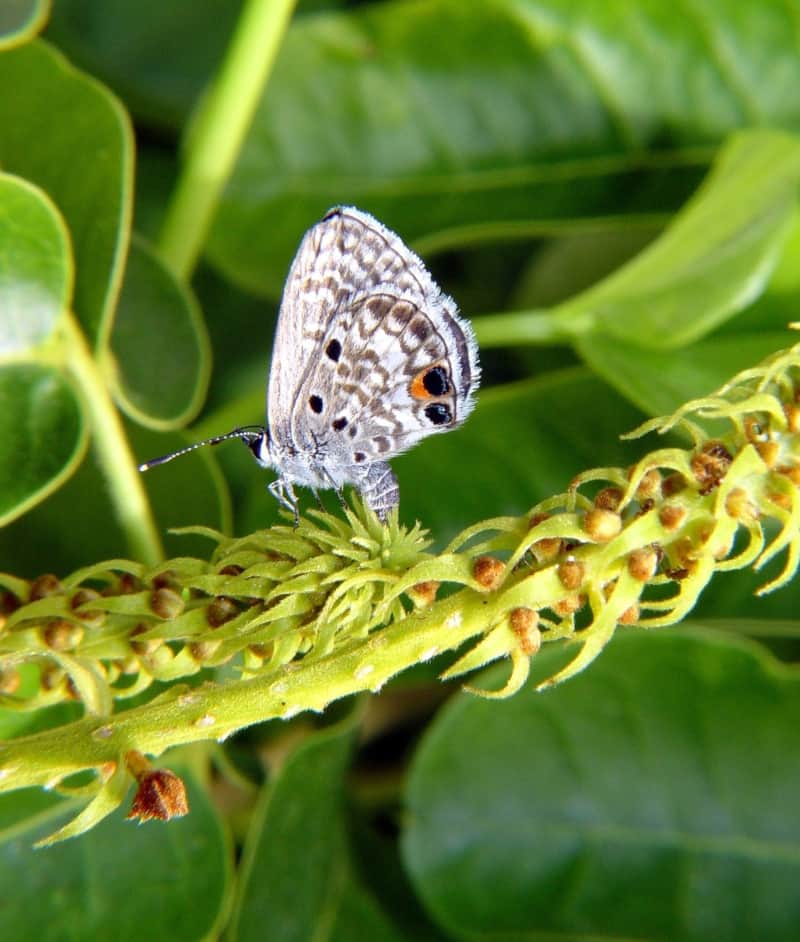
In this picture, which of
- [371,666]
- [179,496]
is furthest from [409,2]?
[371,666]

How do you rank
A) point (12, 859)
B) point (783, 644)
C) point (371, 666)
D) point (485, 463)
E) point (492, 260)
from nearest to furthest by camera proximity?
point (371, 666) → point (12, 859) → point (485, 463) → point (783, 644) → point (492, 260)

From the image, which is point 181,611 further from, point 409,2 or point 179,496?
point 409,2

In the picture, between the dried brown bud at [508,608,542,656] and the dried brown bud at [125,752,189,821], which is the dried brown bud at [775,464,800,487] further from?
the dried brown bud at [125,752,189,821]

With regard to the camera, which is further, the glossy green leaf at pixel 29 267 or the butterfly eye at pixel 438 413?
the butterfly eye at pixel 438 413

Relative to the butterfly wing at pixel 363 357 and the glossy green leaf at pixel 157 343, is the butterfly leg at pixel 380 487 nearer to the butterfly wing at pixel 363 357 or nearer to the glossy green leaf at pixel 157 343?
the butterfly wing at pixel 363 357

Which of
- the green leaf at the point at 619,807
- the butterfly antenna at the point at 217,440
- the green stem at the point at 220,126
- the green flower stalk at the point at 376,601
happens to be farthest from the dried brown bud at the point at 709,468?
the green stem at the point at 220,126

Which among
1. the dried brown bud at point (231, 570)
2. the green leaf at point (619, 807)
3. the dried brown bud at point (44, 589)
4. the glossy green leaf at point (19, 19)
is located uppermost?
the glossy green leaf at point (19, 19)

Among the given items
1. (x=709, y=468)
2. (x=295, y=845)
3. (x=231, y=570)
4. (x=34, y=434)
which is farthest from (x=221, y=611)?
(x=295, y=845)

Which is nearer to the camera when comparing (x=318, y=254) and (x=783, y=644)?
(x=318, y=254)
